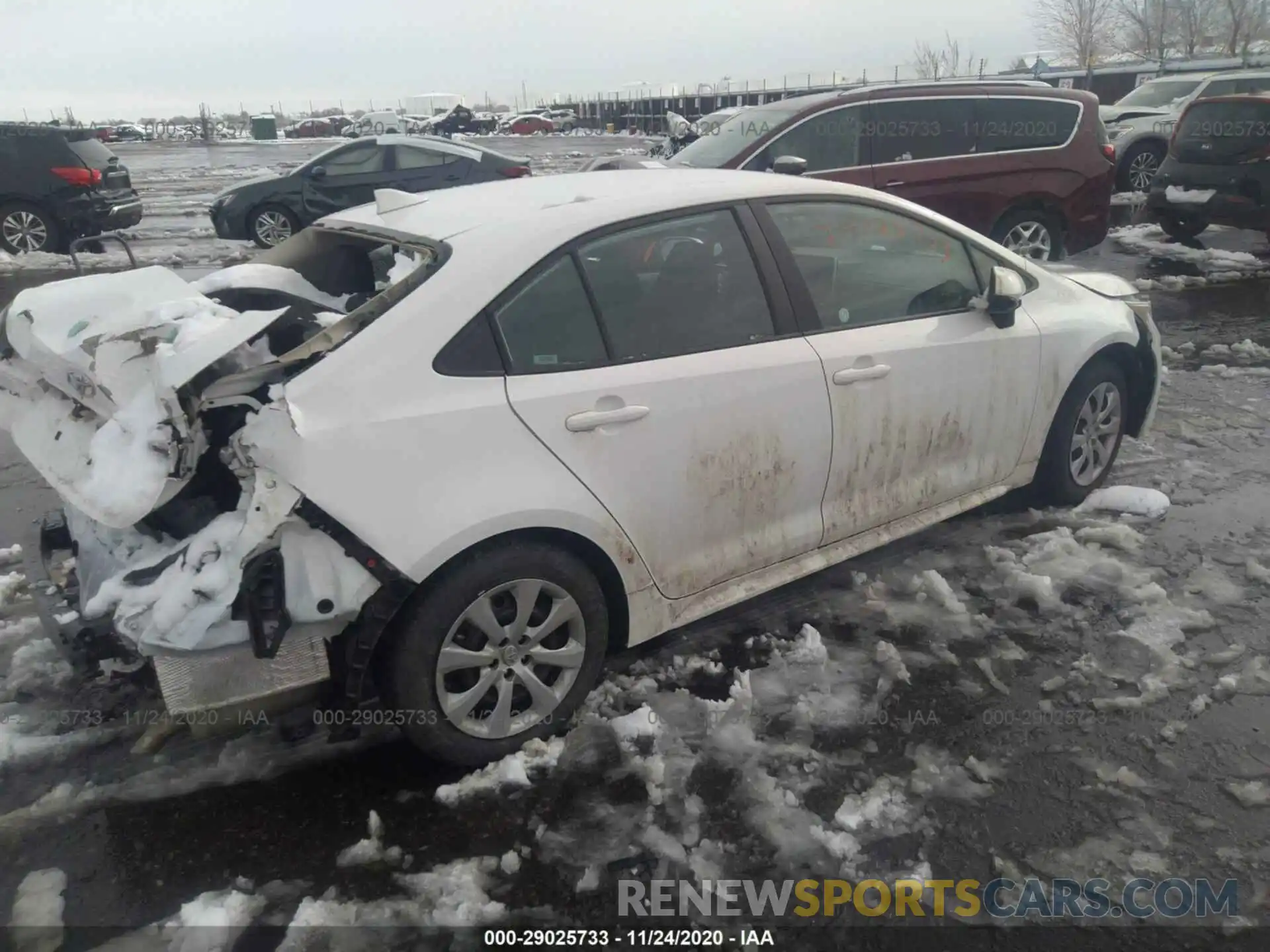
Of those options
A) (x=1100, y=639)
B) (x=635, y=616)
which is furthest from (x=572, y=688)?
(x=1100, y=639)

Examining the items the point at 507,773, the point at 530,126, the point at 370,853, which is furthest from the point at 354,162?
the point at 530,126

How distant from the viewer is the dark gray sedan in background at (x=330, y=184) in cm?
1275

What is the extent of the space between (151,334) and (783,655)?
2.33 meters

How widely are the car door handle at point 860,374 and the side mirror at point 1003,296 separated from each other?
0.67m

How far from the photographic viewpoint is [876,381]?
3543 millimetres

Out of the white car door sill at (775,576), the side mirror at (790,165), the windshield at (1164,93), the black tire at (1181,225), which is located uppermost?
the windshield at (1164,93)

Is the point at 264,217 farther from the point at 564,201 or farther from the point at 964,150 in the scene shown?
the point at 564,201

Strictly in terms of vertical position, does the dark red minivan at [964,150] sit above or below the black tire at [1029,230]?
above

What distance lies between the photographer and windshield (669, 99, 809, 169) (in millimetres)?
8430

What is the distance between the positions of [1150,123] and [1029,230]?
29.4ft

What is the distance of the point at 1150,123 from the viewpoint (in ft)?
51.4

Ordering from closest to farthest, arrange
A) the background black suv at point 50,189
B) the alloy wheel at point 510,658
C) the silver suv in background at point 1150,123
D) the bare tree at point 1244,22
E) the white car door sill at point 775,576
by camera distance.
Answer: the alloy wheel at point 510,658
the white car door sill at point 775,576
the background black suv at point 50,189
the silver suv in background at point 1150,123
the bare tree at point 1244,22

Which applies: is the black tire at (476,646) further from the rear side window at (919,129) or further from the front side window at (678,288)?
the rear side window at (919,129)

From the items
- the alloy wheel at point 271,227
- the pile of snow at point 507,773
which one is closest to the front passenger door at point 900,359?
the pile of snow at point 507,773
